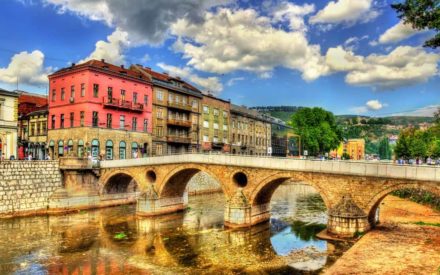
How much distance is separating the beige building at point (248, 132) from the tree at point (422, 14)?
56.6 m

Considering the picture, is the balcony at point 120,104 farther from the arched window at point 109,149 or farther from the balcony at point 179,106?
the balcony at point 179,106

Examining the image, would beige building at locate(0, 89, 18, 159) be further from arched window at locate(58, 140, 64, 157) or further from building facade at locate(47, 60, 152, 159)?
building facade at locate(47, 60, 152, 159)

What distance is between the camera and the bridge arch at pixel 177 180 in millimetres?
34394

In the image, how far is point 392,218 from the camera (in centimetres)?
3017

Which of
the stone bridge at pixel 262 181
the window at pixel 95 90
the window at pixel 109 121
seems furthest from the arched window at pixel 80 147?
the window at pixel 95 90

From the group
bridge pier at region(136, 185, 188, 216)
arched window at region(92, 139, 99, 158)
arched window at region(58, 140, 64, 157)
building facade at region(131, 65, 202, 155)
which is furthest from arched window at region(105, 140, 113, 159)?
bridge pier at region(136, 185, 188, 216)

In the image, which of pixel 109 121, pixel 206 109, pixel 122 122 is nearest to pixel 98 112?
pixel 109 121

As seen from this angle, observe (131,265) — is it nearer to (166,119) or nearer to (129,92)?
(129,92)

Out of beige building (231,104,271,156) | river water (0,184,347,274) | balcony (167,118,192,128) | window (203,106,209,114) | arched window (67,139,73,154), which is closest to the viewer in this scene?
river water (0,184,347,274)

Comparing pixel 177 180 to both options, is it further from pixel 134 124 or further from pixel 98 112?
pixel 134 124

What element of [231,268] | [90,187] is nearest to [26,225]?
[90,187]

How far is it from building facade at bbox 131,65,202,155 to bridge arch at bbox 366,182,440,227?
34.2m

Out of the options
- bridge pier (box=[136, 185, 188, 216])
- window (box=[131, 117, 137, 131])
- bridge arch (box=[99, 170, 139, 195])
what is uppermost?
window (box=[131, 117, 137, 131])

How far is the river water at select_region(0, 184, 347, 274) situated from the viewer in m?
20.1
